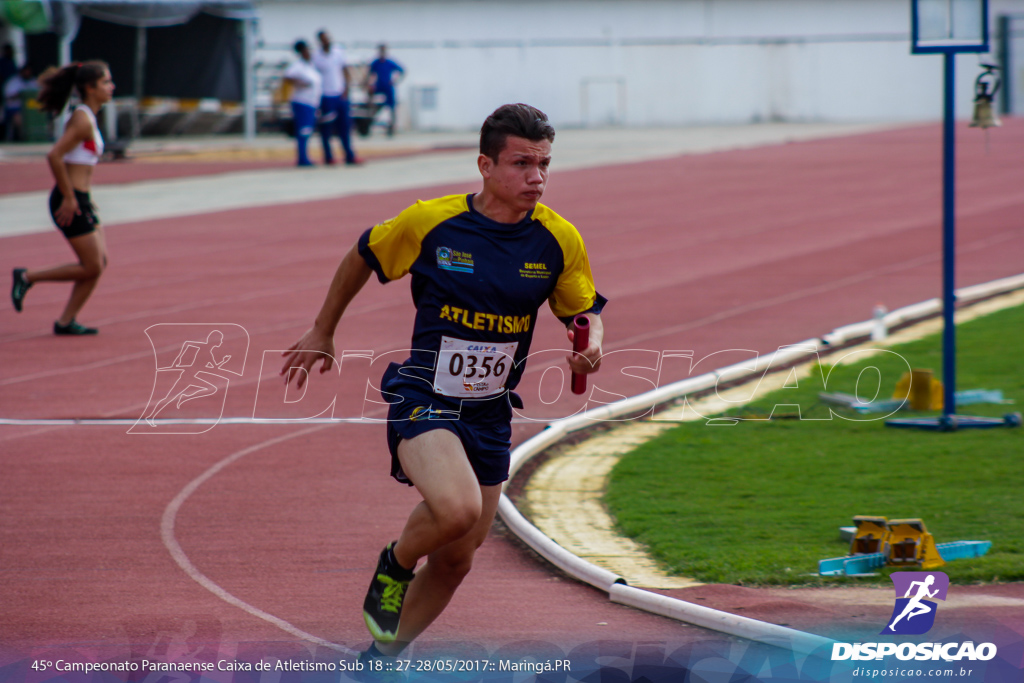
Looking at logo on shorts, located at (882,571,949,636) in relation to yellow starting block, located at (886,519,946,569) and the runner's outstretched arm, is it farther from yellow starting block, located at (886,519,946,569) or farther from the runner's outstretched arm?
the runner's outstretched arm

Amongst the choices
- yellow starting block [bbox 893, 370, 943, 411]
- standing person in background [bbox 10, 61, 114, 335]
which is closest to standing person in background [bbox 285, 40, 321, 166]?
standing person in background [bbox 10, 61, 114, 335]

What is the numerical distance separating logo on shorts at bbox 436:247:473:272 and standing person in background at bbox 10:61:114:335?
22.2 ft

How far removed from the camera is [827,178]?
25.0 meters

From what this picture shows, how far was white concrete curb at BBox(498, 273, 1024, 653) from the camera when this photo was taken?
472cm

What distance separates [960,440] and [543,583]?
135 inches

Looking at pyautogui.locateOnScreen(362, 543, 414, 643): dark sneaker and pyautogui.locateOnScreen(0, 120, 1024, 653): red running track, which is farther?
pyautogui.locateOnScreen(0, 120, 1024, 653): red running track

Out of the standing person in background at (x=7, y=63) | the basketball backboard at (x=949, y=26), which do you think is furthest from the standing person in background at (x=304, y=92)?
the basketball backboard at (x=949, y=26)

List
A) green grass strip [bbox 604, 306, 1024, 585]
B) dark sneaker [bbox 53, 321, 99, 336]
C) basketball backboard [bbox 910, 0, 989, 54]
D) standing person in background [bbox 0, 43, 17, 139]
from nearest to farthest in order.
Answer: green grass strip [bbox 604, 306, 1024, 585] < basketball backboard [bbox 910, 0, 989, 54] < dark sneaker [bbox 53, 321, 99, 336] < standing person in background [bbox 0, 43, 17, 139]

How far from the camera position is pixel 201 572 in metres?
5.69

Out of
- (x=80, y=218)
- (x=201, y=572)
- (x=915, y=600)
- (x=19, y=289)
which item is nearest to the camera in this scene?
(x=915, y=600)

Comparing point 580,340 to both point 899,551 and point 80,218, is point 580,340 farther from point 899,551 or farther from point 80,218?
point 80,218

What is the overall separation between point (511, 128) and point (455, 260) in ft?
1.58

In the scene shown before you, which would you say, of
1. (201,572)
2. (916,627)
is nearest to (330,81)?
(201,572)

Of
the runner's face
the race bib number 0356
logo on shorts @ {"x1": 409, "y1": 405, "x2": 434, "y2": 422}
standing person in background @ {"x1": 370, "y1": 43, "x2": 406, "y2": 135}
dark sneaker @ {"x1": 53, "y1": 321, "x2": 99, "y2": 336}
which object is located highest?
standing person in background @ {"x1": 370, "y1": 43, "x2": 406, "y2": 135}
